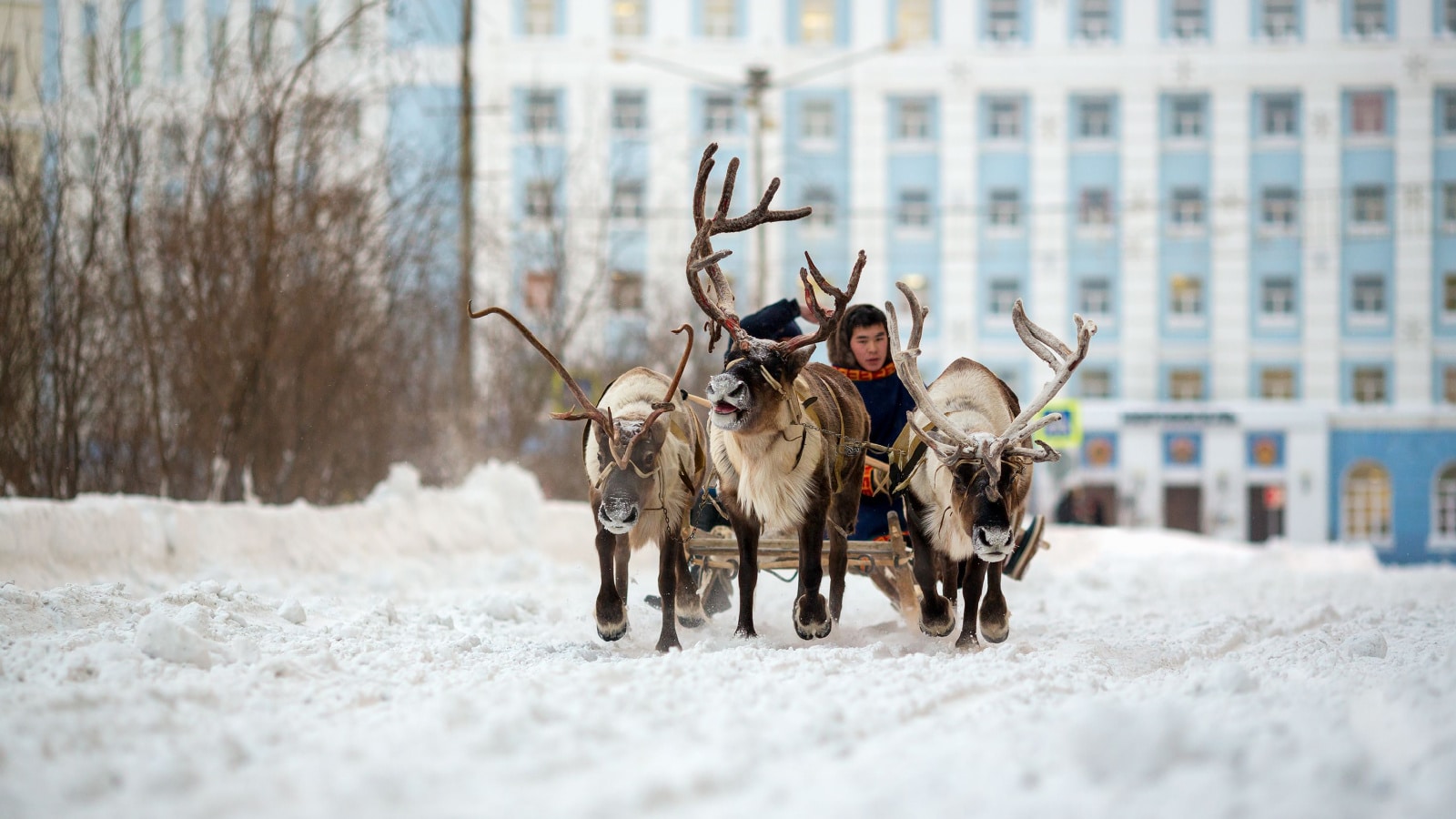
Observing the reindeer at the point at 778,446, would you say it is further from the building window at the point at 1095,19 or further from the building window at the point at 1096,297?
the building window at the point at 1095,19

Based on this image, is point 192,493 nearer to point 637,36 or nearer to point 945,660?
point 945,660

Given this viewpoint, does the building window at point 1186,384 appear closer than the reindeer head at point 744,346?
No

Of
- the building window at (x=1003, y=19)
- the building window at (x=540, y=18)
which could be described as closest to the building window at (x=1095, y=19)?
the building window at (x=1003, y=19)

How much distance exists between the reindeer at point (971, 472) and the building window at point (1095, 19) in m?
38.0

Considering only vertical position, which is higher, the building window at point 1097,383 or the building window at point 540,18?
the building window at point 540,18

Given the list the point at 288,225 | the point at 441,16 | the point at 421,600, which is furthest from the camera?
the point at 441,16

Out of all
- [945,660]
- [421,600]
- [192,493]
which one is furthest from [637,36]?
[945,660]

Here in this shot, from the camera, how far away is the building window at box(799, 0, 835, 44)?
44.3 metres

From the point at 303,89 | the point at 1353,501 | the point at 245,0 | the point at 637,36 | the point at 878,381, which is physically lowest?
the point at 1353,501

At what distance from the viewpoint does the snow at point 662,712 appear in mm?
3975

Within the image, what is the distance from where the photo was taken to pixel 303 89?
14.8 metres

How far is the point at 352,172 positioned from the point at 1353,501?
35290 mm

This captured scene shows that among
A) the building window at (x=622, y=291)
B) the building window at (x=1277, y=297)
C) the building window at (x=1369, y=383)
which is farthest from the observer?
the building window at (x=1277, y=297)

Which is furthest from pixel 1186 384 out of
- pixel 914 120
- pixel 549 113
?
pixel 549 113
